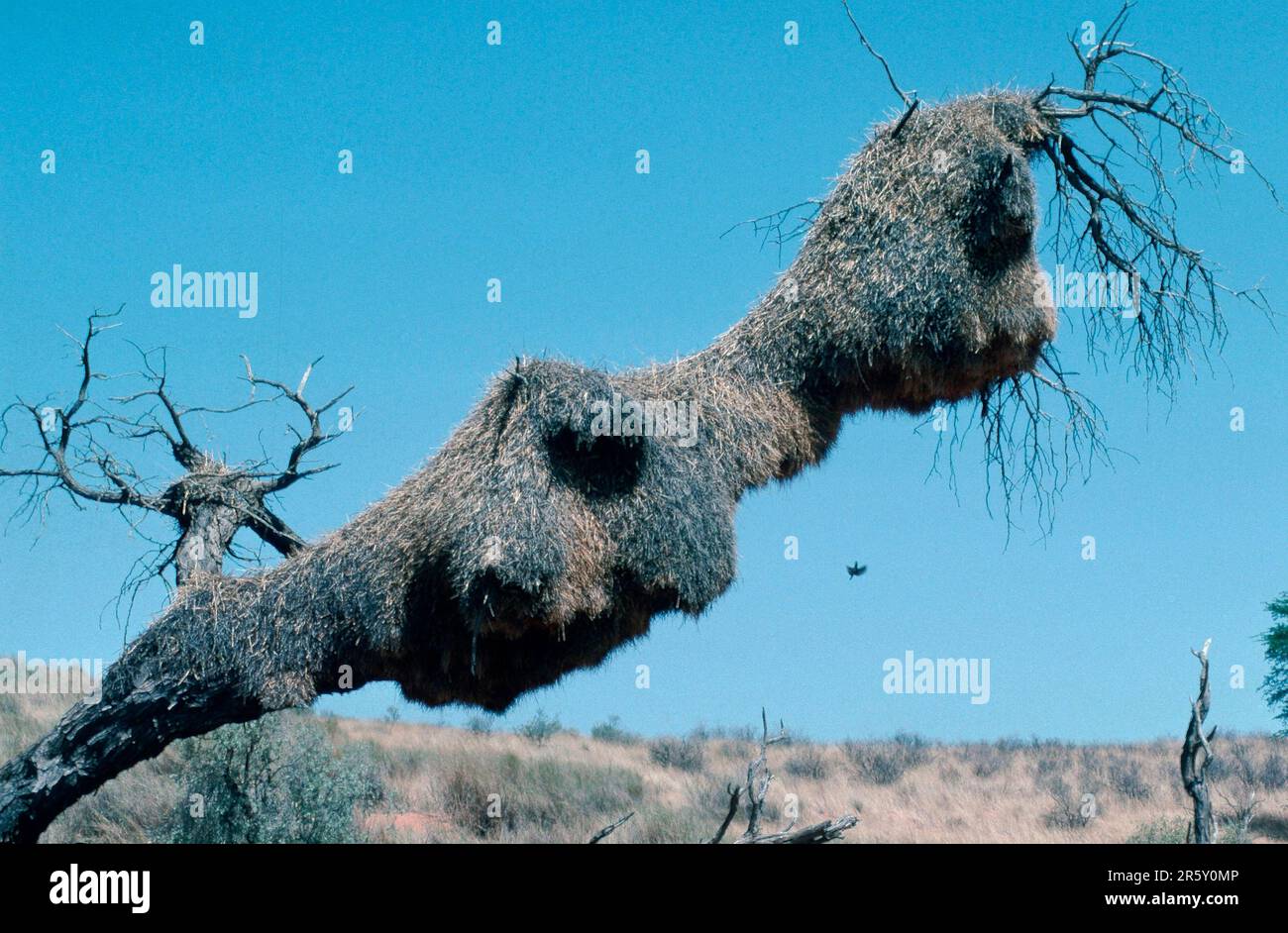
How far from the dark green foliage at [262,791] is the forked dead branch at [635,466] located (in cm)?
709

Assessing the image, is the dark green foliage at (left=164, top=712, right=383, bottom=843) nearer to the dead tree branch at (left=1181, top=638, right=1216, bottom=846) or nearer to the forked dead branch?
the forked dead branch

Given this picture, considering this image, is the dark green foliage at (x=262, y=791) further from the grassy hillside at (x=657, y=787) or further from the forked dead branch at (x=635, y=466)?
the forked dead branch at (x=635, y=466)

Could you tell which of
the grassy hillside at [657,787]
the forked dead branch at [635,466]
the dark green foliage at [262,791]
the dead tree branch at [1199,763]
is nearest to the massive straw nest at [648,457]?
the forked dead branch at [635,466]

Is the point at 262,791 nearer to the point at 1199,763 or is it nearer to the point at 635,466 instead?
the point at 635,466

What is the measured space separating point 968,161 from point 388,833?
50.3 ft

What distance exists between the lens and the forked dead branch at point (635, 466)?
9859mm

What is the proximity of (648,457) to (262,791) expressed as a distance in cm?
1137

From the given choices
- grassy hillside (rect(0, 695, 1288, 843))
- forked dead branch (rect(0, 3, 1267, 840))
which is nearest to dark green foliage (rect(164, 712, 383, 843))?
grassy hillside (rect(0, 695, 1288, 843))

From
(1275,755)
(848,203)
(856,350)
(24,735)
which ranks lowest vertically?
(1275,755)

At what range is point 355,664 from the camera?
1091 centimetres
